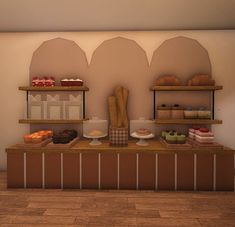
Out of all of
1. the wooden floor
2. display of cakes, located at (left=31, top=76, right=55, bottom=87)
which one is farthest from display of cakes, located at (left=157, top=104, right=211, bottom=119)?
display of cakes, located at (left=31, top=76, right=55, bottom=87)

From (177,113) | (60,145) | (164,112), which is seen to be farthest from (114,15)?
(60,145)

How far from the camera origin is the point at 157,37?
3467 mm

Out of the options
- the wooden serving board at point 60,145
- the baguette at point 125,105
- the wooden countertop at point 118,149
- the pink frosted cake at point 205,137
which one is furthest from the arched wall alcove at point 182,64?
the wooden serving board at point 60,145

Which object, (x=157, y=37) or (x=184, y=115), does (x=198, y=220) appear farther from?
(x=157, y=37)

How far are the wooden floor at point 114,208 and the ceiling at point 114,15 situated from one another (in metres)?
2.31

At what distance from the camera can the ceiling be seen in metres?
2.67

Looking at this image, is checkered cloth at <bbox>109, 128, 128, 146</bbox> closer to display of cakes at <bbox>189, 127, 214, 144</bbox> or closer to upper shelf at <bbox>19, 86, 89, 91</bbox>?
upper shelf at <bbox>19, 86, 89, 91</bbox>

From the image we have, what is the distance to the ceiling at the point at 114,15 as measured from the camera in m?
2.67

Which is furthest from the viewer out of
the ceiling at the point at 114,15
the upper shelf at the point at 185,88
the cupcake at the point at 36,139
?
the upper shelf at the point at 185,88

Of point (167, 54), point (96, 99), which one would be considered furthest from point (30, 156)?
point (167, 54)

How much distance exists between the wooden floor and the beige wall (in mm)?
1091

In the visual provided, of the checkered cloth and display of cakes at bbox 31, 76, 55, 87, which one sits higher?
display of cakes at bbox 31, 76, 55, 87

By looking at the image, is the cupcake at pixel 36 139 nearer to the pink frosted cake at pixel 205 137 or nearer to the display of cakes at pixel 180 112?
the display of cakes at pixel 180 112

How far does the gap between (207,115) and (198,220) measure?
1565 mm
